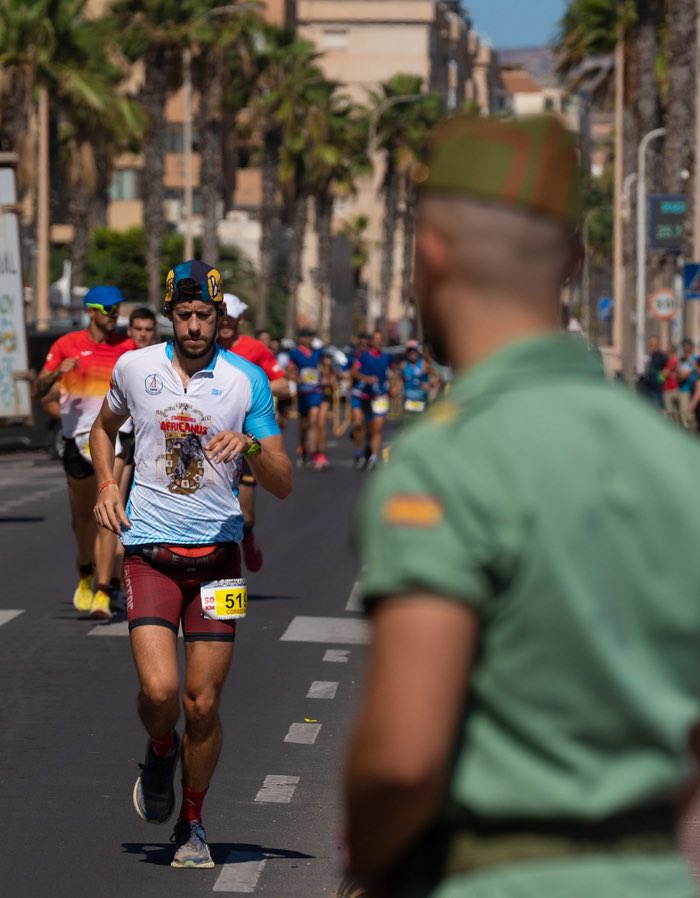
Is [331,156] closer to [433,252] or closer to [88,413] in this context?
[88,413]

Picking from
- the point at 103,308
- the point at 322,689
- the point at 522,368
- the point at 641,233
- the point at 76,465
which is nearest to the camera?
the point at 522,368

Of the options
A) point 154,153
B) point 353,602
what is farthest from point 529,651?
point 154,153

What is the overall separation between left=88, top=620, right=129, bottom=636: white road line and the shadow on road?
18.0 feet

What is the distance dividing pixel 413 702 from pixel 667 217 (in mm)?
37716

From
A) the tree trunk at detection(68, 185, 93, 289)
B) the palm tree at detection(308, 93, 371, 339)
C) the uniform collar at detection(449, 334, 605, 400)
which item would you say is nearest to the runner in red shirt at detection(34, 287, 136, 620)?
the uniform collar at detection(449, 334, 605, 400)

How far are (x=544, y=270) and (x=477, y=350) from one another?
13cm

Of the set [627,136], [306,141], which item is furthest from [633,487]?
[306,141]

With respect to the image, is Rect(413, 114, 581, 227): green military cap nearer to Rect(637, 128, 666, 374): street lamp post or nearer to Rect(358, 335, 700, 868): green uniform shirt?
Rect(358, 335, 700, 868): green uniform shirt

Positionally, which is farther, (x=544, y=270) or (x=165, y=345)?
(x=165, y=345)

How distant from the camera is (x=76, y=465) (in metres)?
13.9

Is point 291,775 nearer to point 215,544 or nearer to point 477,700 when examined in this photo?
point 215,544

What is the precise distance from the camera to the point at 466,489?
2459mm

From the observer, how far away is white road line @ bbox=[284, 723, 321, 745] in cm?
955

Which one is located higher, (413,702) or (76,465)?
(413,702)
